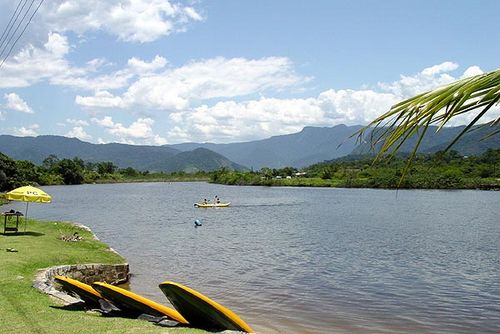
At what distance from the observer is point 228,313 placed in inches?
365

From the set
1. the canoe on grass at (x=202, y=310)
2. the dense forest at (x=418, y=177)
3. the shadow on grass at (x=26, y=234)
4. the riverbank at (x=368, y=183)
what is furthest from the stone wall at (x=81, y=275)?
the dense forest at (x=418, y=177)

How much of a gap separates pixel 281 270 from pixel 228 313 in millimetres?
12954

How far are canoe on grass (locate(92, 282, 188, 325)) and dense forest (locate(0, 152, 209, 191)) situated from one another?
74403mm

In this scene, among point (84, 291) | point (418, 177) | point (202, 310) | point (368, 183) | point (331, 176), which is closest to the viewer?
point (202, 310)

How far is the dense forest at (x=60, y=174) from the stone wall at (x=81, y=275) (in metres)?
67.6

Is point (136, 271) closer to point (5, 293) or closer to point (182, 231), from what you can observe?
point (5, 293)

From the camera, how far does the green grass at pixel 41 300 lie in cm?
862

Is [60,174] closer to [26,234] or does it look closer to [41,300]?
[26,234]

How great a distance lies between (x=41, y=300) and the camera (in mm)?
10430

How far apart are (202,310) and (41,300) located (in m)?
3.79

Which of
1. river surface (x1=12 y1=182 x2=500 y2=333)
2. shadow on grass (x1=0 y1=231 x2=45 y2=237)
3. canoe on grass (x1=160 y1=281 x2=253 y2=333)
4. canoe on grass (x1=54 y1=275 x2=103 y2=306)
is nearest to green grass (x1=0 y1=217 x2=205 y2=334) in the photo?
canoe on grass (x1=160 y1=281 x2=253 y2=333)

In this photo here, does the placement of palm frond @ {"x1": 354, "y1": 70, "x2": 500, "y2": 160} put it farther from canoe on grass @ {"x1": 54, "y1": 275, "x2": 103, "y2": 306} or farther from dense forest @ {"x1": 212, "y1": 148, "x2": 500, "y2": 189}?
dense forest @ {"x1": 212, "y1": 148, "x2": 500, "y2": 189}

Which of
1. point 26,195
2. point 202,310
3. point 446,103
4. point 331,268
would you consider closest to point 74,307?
point 202,310

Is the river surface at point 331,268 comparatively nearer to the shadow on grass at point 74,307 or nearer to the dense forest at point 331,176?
the shadow on grass at point 74,307
